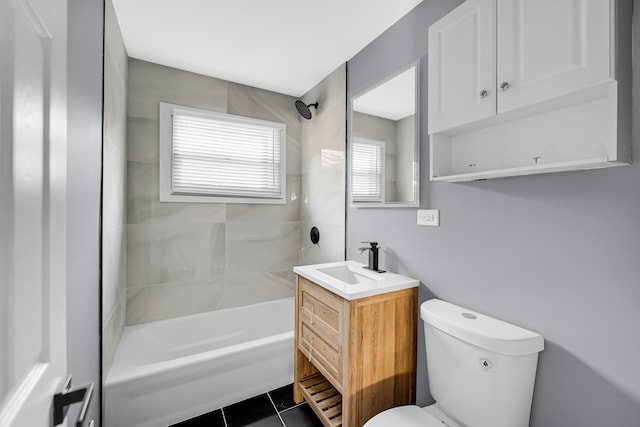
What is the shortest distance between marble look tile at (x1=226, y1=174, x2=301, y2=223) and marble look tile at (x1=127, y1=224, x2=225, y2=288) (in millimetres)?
176

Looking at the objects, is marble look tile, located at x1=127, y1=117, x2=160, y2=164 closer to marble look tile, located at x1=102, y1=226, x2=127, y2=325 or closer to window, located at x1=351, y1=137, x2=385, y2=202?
marble look tile, located at x1=102, y1=226, x2=127, y2=325

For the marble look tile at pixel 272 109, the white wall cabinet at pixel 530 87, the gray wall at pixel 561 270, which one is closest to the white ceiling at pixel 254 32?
the marble look tile at pixel 272 109

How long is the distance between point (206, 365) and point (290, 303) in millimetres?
1175

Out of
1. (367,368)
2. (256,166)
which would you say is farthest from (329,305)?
(256,166)

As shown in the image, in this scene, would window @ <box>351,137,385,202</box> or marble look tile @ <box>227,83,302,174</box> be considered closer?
window @ <box>351,137,385,202</box>

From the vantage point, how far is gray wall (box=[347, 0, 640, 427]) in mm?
904

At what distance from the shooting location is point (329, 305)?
4.95ft

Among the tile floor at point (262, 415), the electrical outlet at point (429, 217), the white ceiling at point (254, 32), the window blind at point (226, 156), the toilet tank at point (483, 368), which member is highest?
the white ceiling at point (254, 32)

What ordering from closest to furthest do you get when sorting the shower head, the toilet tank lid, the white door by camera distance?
1. the white door
2. the toilet tank lid
3. the shower head


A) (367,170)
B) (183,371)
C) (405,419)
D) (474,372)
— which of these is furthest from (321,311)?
(367,170)

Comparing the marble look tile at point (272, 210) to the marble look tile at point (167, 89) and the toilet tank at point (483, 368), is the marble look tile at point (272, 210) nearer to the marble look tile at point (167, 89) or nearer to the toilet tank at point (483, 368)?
the marble look tile at point (167, 89)

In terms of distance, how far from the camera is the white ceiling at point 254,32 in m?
1.64

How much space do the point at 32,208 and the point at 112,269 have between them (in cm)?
154

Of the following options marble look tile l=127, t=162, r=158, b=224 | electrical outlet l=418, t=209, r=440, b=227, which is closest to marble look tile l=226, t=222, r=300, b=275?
marble look tile l=127, t=162, r=158, b=224
